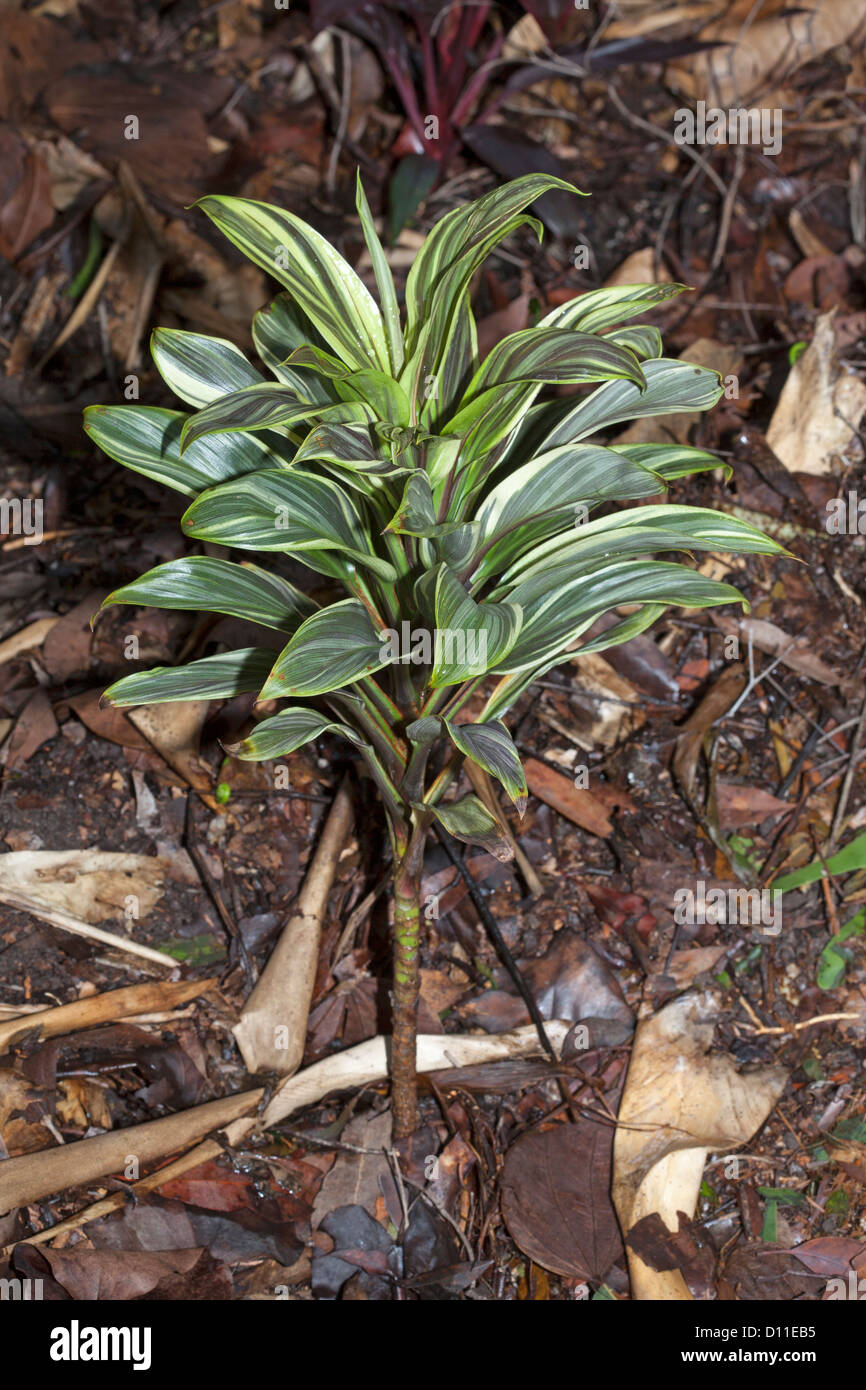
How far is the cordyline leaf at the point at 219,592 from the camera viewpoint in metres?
1.43

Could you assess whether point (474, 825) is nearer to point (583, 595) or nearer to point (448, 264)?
point (583, 595)

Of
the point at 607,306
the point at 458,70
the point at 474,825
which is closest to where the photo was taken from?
the point at 607,306

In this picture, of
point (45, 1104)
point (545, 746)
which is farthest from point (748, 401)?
point (45, 1104)

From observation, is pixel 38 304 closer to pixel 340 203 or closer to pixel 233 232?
pixel 340 203

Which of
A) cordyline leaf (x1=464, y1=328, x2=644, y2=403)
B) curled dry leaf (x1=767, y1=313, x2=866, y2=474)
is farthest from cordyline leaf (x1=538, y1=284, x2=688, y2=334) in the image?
curled dry leaf (x1=767, y1=313, x2=866, y2=474)

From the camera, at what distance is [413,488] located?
1.25 m

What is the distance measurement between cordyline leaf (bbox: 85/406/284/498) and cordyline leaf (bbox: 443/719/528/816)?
446 millimetres

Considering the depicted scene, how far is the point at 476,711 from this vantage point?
2533mm

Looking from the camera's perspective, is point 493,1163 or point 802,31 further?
point 802,31

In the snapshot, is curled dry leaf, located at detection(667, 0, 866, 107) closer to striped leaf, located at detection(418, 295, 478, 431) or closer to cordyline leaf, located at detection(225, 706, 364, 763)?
striped leaf, located at detection(418, 295, 478, 431)

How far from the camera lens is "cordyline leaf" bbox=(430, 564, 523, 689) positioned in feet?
4.22

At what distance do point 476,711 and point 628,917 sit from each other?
571 mm

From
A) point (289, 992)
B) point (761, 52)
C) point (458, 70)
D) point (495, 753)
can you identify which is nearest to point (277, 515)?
point (495, 753)

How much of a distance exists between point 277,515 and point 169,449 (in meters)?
0.21
